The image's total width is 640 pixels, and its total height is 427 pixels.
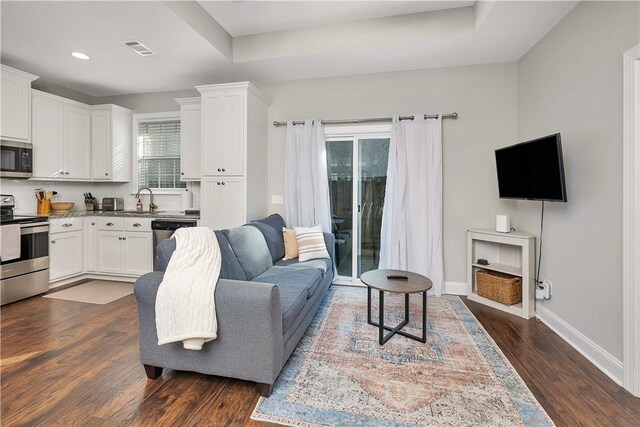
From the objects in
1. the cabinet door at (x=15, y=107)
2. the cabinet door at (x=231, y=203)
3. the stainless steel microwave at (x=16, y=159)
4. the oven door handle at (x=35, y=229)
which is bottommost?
the oven door handle at (x=35, y=229)

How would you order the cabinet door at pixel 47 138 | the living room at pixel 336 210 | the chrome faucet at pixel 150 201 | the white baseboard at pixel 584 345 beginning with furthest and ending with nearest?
the chrome faucet at pixel 150 201
the cabinet door at pixel 47 138
the white baseboard at pixel 584 345
the living room at pixel 336 210

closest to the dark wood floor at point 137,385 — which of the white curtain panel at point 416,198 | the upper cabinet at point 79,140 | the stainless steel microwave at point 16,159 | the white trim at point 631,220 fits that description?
the white trim at point 631,220

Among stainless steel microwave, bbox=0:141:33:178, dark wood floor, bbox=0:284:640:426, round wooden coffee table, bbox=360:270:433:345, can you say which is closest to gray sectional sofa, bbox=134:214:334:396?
dark wood floor, bbox=0:284:640:426

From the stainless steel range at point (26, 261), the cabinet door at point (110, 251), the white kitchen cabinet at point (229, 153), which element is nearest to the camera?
the stainless steel range at point (26, 261)

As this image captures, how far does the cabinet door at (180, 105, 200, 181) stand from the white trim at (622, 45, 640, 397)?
14.0 ft

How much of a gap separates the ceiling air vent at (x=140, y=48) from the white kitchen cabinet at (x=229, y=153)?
605mm

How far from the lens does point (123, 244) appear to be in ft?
14.0

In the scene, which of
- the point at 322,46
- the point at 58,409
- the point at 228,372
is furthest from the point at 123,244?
the point at 322,46

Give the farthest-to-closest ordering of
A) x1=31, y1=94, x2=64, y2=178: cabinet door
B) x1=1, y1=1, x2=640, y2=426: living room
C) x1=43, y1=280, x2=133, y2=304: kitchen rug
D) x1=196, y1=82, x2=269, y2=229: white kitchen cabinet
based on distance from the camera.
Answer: x1=31, y1=94, x2=64, y2=178: cabinet door
x1=196, y1=82, x2=269, y2=229: white kitchen cabinet
x1=43, y1=280, x2=133, y2=304: kitchen rug
x1=1, y1=1, x2=640, y2=426: living room

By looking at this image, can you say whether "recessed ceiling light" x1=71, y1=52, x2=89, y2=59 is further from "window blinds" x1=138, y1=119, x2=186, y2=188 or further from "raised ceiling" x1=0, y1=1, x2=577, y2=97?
"window blinds" x1=138, y1=119, x2=186, y2=188

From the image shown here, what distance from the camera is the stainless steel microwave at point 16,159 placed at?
11.4ft

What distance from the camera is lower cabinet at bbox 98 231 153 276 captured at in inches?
165

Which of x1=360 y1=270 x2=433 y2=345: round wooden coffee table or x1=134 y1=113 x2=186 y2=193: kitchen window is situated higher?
x1=134 y1=113 x2=186 y2=193: kitchen window

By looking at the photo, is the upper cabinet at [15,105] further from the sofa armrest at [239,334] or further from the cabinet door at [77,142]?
the sofa armrest at [239,334]
